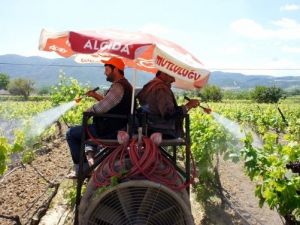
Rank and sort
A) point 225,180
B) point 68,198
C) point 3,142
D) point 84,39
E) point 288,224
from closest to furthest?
1. point 84,39
2. point 288,224
3. point 3,142
4. point 68,198
5. point 225,180

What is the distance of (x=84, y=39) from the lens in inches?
171

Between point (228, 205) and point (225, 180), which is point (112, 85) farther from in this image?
point (225, 180)

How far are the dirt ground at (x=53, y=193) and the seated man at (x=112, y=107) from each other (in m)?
1.15

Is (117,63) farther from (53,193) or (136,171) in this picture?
(53,193)

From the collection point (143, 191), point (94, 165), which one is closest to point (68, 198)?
point (94, 165)

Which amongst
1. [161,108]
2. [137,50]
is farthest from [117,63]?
[137,50]

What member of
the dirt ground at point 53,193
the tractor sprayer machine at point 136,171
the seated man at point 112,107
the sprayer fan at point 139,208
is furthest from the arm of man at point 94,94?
the dirt ground at point 53,193

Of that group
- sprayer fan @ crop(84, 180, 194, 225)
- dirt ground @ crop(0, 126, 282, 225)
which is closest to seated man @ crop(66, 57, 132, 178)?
sprayer fan @ crop(84, 180, 194, 225)

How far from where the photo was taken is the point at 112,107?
5.14m

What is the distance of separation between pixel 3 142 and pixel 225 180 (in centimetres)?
503

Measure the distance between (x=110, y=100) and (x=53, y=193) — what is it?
119 inches

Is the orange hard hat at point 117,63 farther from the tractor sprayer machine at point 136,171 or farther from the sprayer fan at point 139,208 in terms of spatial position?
the sprayer fan at point 139,208

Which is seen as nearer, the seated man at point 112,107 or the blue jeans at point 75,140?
the seated man at point 112,107

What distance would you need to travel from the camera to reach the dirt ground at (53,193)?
6.66 m
